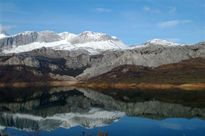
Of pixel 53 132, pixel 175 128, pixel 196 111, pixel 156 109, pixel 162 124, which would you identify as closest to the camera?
pixel 53 132

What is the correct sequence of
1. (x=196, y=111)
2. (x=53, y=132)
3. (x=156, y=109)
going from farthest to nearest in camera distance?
(x=156, y=109), (x=196, y=111), (x=53, y=132)

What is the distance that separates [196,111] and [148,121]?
75.2 ft

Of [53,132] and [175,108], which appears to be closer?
[53,132]

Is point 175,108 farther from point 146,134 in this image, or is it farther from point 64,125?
point 64,125

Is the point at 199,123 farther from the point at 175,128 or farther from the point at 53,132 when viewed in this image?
the point at 53,132

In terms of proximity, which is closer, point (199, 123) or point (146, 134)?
point (146, 134)

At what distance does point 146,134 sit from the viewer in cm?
5912

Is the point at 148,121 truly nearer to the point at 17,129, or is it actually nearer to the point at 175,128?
the point at 175,128

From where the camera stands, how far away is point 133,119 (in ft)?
261

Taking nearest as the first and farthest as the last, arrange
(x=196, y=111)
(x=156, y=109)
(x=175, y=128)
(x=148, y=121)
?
(x=175, y=128) → (x=148, y=121) → (x=196, y=111) → (x=156, y=109)

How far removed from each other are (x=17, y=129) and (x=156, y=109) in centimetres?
5303

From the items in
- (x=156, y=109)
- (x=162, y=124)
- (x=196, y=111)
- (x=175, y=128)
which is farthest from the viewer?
(x=156, y=109)

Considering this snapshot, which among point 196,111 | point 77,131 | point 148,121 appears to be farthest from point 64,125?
point 196,111

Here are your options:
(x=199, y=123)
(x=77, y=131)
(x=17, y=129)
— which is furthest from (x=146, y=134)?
(x=17, y=129)
